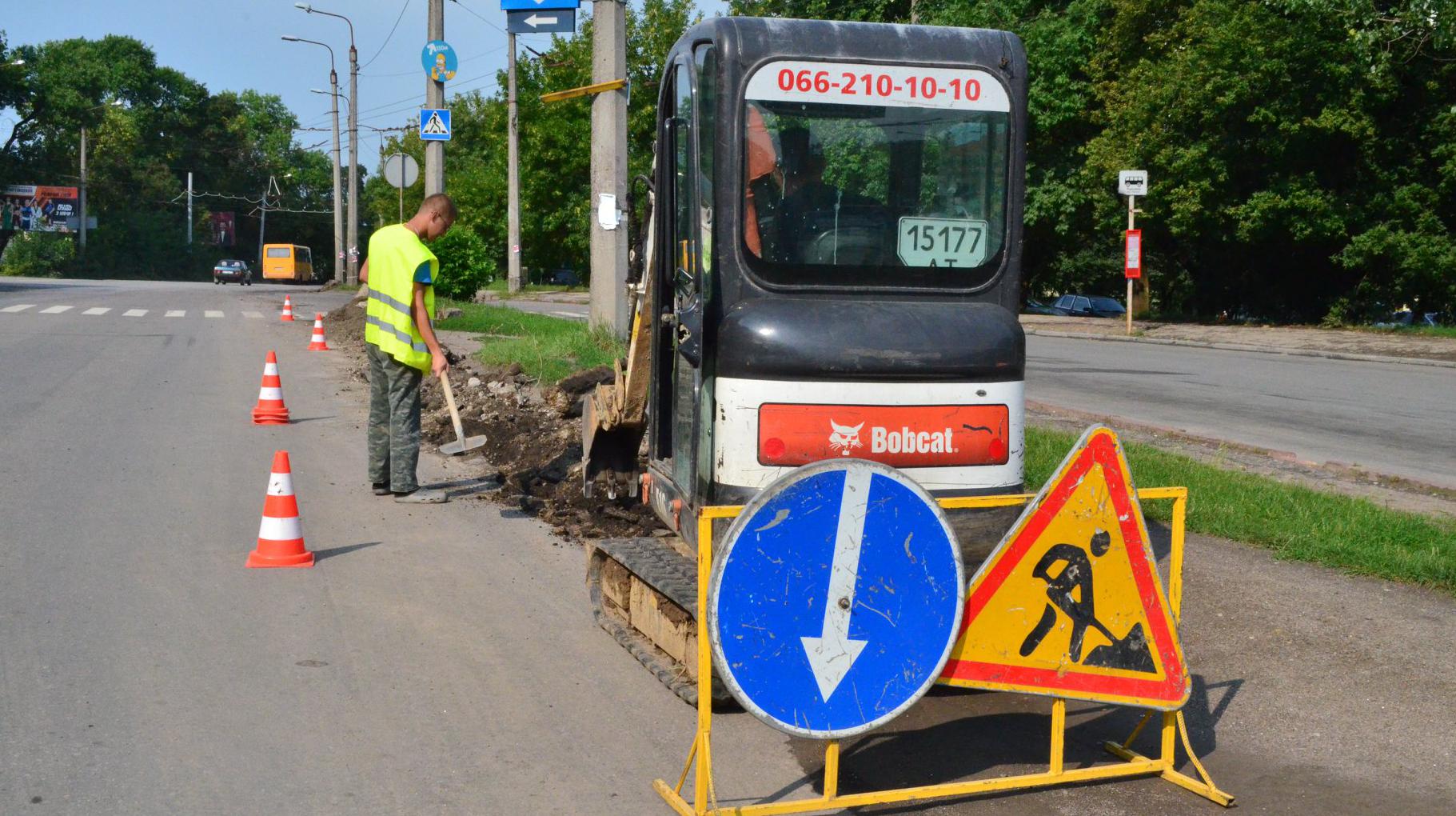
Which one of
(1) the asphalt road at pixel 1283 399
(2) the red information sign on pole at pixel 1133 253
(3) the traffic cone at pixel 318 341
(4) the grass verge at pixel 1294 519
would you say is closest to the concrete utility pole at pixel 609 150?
(1) the asphalt road at pixel 1283 399

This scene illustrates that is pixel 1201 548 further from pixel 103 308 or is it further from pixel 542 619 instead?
pixel 103 308

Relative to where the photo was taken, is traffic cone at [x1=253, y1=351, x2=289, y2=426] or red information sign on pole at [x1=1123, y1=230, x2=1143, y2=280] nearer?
traffic cone at [x1=253, y1=351, x2=289, y2=426]

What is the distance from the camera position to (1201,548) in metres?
7.66

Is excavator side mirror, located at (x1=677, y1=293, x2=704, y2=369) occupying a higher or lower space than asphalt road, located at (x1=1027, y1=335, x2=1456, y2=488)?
higher

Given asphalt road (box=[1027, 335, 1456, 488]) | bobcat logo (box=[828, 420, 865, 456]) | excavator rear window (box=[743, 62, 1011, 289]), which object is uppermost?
excavator rear window (box=[743, 62, 1011, 289])

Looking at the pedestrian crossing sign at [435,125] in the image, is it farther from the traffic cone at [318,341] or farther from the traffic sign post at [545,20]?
the traffic sign post at [545,20]

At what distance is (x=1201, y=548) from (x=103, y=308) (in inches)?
1092

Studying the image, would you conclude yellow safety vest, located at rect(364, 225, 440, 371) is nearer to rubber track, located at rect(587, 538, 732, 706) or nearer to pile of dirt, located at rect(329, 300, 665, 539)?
pile of dirt, located at rect(329, 300, 665, 539)

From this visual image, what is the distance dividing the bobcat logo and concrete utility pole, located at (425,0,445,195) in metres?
18.9

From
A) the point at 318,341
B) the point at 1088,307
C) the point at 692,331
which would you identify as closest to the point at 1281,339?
the point at 1088,307

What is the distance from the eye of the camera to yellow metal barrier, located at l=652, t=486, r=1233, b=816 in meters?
3.94

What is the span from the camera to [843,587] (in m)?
4.00

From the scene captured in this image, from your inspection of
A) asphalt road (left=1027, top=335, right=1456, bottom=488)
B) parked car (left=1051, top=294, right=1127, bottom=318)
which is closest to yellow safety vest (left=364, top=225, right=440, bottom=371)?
asphalt road (left=1027, top=335, right=1456, bottom=488)

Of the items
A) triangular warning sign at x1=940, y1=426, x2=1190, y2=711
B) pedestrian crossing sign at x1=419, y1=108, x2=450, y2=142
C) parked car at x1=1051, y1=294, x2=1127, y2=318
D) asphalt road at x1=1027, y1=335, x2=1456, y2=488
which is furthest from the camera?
parked car at x1=1051, y1=294, x2=1127, y2=318
